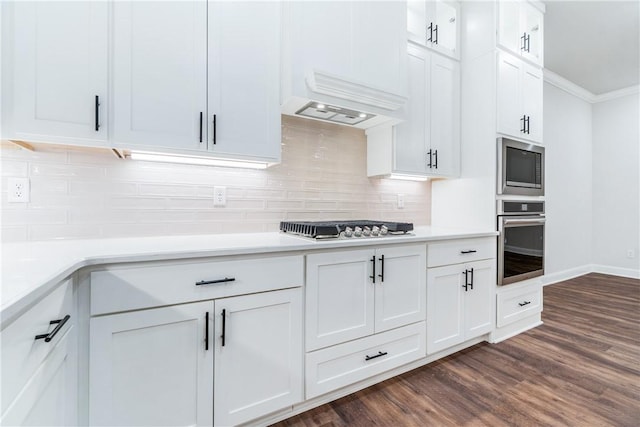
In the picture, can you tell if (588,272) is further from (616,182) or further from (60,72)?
(60,72)

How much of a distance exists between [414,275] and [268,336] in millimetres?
1029

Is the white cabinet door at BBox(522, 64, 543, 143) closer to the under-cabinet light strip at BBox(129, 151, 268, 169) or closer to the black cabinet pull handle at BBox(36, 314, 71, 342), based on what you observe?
the under-cabinet light strip at BBox(129, 151, 268, 169)

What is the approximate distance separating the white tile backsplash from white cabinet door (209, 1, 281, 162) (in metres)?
0.36

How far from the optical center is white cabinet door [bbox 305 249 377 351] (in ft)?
5.31

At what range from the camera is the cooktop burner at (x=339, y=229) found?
171 centimetres

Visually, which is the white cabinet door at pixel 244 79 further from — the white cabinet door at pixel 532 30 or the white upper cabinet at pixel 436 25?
the white cabinet door at pixel 532 30

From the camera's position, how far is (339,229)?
1798 millimetres

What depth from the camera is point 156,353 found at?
4.12 feet

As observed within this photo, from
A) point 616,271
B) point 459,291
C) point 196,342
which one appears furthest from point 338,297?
point 616,271

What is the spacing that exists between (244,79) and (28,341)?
1453 millimetres

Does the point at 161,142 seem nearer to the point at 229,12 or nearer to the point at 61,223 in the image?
the point at 61,223

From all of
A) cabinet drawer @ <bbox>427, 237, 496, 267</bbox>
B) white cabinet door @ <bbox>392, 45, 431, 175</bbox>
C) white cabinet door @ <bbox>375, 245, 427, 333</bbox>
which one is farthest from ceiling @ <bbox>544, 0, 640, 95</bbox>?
white cabinet door @ <bbox>375, 245, 427, 333</bbox>

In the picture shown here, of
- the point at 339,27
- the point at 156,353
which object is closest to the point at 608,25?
the point at 339,27

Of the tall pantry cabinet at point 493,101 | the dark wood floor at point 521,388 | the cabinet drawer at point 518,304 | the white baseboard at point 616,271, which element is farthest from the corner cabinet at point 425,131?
the white baseboard at point 616,271
